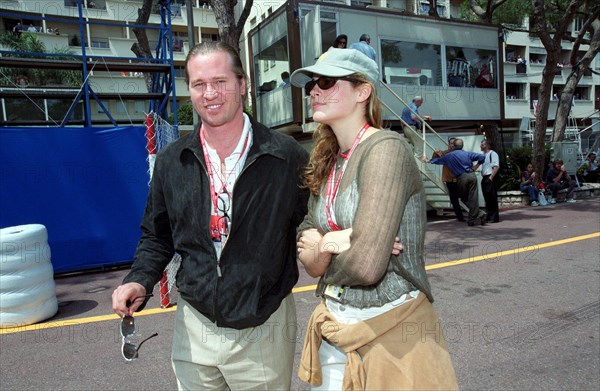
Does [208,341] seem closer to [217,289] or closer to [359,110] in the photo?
[217,289]

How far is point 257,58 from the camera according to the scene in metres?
15.9

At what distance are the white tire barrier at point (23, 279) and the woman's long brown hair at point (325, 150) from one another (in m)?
4.36

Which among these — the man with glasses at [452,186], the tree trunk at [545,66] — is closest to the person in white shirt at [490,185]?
the man with glasses at [452,186]

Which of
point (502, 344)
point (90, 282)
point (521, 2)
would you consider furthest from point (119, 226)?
point (521, 2)

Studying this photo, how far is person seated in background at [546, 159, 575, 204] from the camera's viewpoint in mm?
14453

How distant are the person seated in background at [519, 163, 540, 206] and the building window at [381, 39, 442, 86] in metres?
3.96

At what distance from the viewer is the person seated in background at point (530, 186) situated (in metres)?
14.0

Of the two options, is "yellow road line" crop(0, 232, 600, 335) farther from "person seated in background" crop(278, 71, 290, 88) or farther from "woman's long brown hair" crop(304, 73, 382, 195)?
"person seated in background" crop(278, 71, 290, 88)

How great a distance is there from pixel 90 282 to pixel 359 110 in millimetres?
6287

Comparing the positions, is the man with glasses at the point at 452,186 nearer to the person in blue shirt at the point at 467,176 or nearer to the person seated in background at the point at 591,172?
the person in blue shirt at the point at 467,176

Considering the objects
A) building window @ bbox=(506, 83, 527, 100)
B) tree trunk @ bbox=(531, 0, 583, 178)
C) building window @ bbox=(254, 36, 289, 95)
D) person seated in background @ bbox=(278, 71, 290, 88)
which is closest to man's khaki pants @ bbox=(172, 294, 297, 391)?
person seated in background @ bbox=(278, 71, 290, 88)

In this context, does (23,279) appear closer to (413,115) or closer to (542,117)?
(413,115)

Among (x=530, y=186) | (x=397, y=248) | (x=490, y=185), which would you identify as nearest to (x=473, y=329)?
(x=397, y=248)

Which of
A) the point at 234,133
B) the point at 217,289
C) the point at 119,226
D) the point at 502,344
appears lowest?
the point at 502,344
